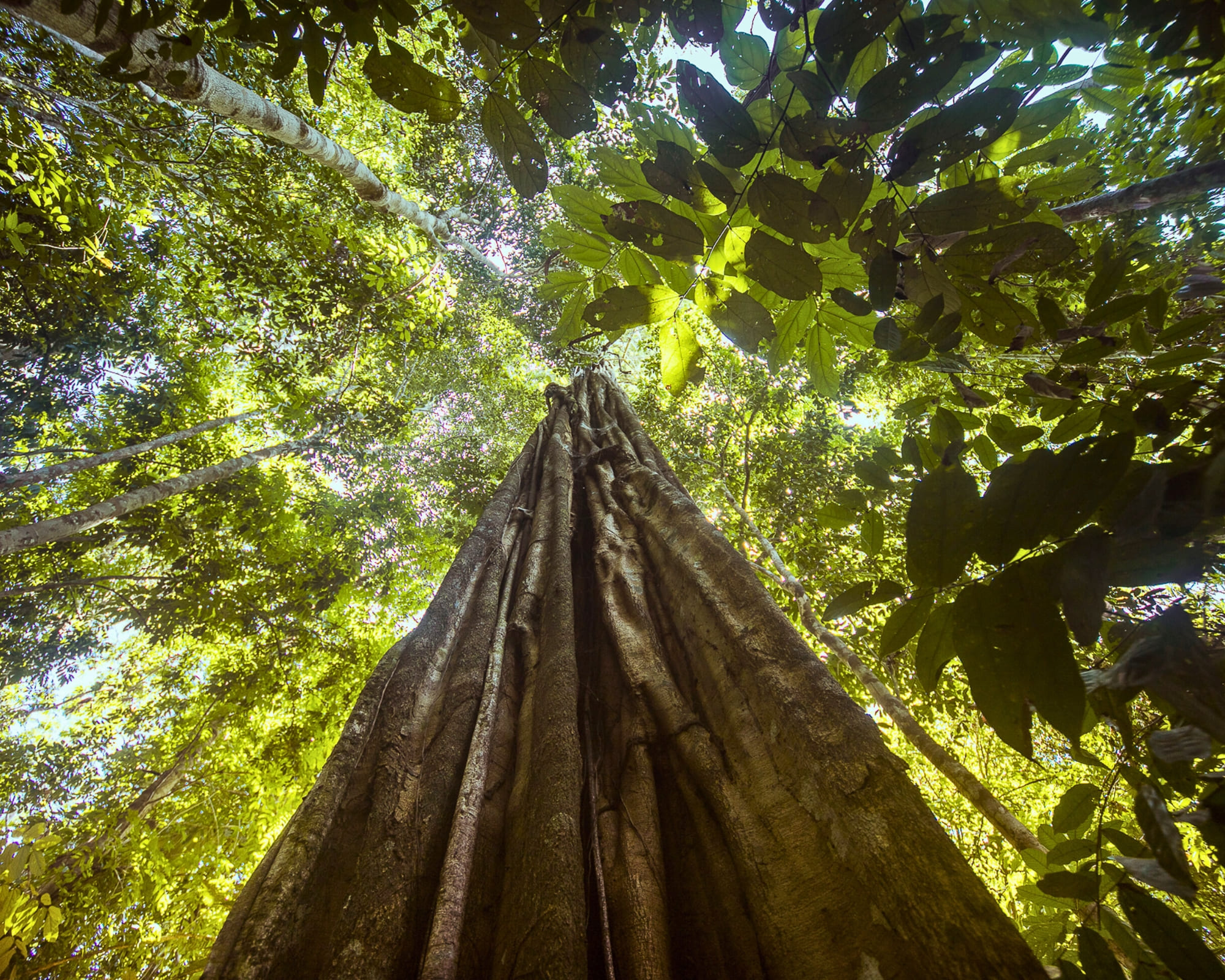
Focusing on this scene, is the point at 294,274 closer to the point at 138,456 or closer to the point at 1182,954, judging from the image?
the point at 138,456

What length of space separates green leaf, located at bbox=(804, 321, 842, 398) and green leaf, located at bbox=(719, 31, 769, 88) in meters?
0.43

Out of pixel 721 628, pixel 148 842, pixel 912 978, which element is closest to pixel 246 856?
pixel 148 842

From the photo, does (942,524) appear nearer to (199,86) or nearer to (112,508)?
(199,86)

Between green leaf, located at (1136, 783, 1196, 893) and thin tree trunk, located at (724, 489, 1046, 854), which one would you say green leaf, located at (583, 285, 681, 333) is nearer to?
green leaf, located at (1136, 783, 1196, 893)

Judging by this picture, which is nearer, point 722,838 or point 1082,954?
point 1082,954

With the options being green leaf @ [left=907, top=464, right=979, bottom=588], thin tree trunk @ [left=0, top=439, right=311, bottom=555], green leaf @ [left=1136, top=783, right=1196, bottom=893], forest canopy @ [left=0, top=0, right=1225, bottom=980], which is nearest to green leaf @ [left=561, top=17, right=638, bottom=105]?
forest canopy @ [left=0, top=0, right=1225, bottom=980]

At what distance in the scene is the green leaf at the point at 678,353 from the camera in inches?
39.5

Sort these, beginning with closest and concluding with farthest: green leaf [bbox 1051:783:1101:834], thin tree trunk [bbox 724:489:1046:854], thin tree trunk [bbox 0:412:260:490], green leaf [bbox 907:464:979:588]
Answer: green leaf [bbox 907:464:979:588]
green leaf [bbox 1051:783:1101:834]
thin tree trunk [bbox 724:489:1046:854]
thin tree trunk [bbox 0:412:260:490]

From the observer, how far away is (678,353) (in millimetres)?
1028

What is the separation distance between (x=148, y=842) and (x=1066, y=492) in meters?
6.18

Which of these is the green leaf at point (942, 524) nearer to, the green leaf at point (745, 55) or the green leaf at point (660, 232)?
the green leaf at point (660, 232)

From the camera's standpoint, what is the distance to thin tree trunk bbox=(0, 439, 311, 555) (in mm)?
3559

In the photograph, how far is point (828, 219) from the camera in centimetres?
72

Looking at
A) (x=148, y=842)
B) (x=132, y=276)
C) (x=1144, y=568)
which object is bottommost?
(x=1144, y=568)
